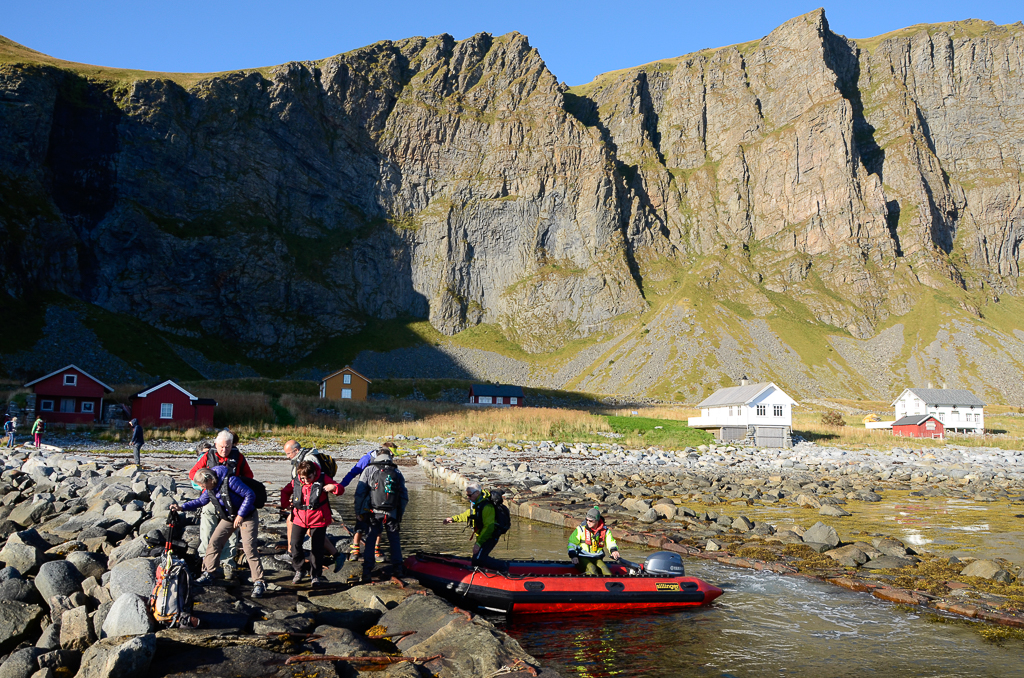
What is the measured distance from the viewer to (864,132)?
18300 centimetres

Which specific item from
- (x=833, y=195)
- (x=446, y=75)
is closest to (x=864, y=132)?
(x=833, y=195)

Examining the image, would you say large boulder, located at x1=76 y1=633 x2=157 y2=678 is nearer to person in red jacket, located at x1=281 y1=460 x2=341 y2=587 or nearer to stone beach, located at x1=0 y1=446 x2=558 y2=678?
stone beach, located at x1=0 y1=446 x2=558 y2=678

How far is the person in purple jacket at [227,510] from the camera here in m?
10.0

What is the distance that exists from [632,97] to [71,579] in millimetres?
207564

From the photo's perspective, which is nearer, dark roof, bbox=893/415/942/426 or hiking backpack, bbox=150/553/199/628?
hiking backpack, bbox=150/553/199/628

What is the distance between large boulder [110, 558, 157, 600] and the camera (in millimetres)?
9178

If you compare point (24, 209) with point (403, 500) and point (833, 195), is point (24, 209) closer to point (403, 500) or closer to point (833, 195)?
point (403, 500)

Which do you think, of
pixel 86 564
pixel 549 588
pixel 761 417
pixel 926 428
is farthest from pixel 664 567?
pixel 926 428

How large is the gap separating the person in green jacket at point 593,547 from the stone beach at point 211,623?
391cm

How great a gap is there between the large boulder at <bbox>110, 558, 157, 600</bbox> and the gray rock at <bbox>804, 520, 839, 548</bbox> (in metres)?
17.3

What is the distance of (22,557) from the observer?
35.0ft

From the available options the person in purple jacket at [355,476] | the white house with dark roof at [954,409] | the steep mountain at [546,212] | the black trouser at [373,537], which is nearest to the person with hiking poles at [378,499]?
the black trouser at [373,537]

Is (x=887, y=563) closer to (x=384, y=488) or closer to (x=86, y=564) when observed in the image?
(x=384, y=488)

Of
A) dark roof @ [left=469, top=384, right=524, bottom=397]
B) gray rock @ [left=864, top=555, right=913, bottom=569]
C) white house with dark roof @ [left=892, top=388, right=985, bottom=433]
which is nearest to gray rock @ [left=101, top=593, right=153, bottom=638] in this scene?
gray rock @ [left=864, top=555, right=913, bottom=569]
